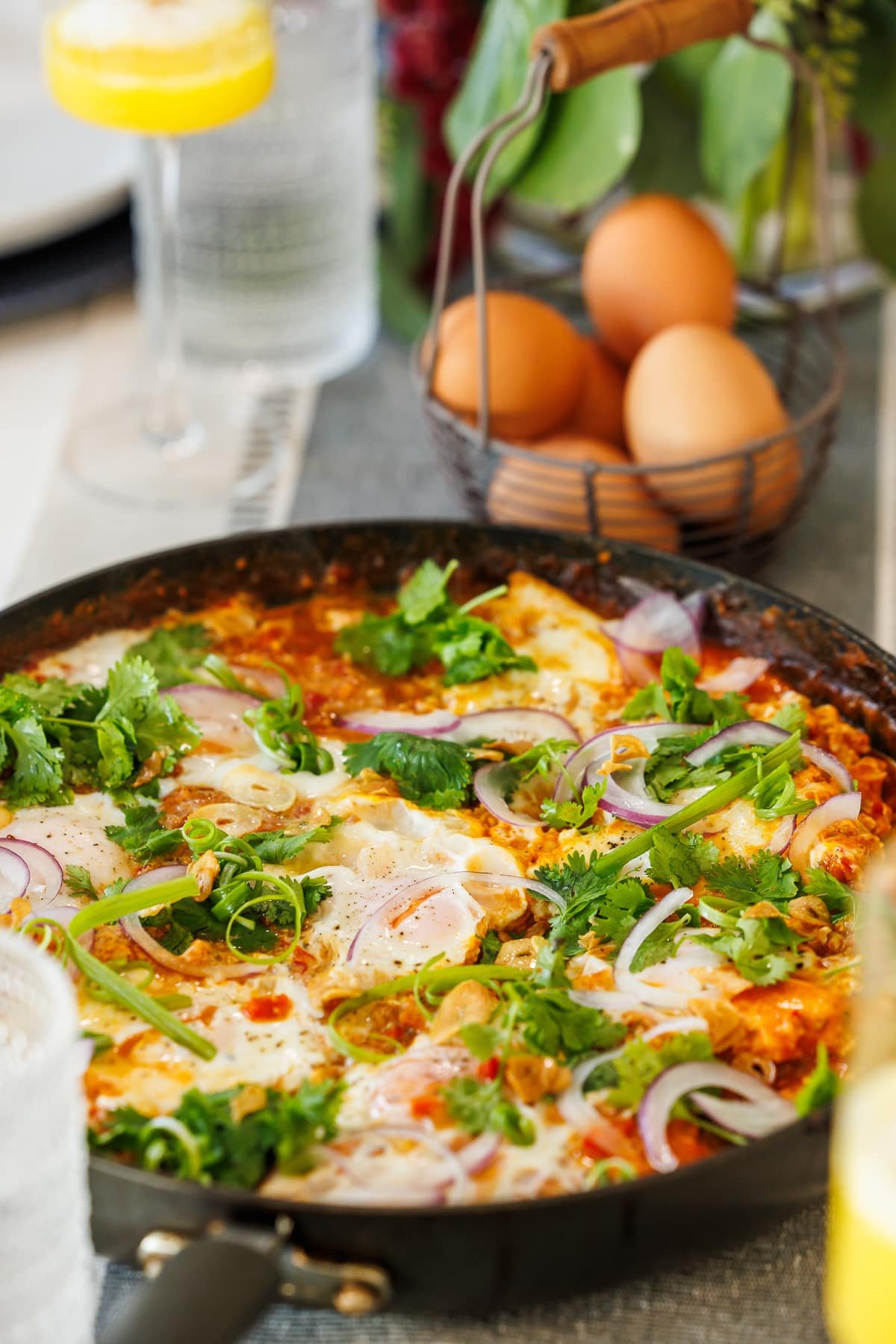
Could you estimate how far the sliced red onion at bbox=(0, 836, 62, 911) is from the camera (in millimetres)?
1856

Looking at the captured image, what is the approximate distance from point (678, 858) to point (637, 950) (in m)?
0.16

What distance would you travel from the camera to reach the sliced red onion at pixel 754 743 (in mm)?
2057

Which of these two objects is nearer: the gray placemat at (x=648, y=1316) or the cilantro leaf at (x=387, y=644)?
the gray placemat at (x=648, y=1316)

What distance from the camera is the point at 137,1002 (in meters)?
1.67

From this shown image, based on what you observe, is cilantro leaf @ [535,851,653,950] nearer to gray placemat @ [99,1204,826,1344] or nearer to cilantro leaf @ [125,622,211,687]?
gray placemat @ [99,1204,826,1344]

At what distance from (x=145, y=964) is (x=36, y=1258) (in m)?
0.46

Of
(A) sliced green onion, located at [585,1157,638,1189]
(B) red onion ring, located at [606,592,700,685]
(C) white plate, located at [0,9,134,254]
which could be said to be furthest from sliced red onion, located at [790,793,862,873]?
(C) white plate, located at [0,9,134,254]

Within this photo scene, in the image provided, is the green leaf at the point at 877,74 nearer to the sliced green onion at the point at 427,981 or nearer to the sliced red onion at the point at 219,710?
the sliced red onion at the point at 219,710

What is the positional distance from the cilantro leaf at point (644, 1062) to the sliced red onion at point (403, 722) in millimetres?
613

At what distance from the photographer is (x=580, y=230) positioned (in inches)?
152

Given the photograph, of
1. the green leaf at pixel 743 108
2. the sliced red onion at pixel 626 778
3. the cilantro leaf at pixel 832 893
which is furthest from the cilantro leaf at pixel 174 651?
the green leaf at pixel 743 108

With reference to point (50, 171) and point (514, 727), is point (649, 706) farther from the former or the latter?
point (50, 171)

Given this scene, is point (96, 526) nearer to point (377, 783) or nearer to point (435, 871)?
point (377, 783)

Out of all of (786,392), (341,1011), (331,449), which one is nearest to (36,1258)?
(341,1011)
